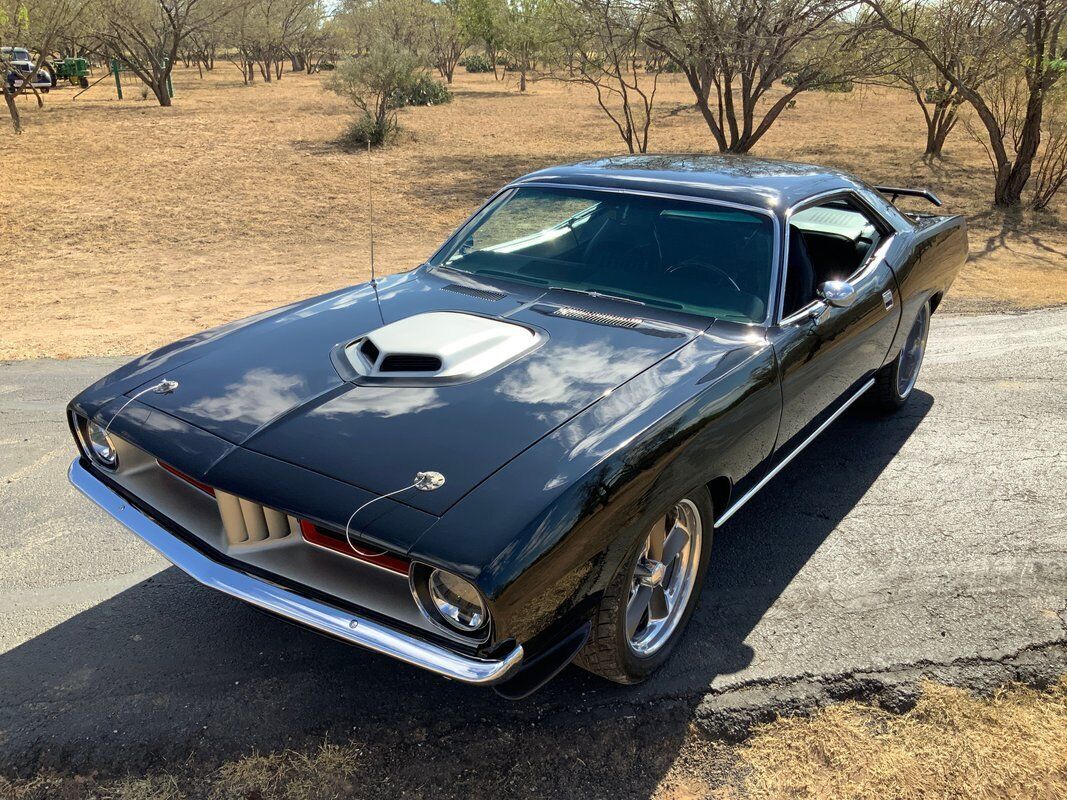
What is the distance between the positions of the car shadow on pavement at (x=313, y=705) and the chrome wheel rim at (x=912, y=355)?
2175mm

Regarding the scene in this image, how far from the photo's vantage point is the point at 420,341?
2.90 m

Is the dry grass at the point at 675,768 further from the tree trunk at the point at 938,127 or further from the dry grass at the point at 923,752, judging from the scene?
the tree trunk at the point at 938,127

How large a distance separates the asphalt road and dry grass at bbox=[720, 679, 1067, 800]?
126 mm

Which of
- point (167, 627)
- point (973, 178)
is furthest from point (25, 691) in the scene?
point (973, 178)

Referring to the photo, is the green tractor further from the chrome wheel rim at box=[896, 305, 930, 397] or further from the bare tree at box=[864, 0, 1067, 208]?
the chrome wheel rim at box=[896, 305, 930, 397]

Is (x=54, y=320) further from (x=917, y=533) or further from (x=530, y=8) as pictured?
(x=530, y=8)

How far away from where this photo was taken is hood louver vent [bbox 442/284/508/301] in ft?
11.4

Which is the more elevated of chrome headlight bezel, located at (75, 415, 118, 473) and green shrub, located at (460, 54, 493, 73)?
green shrub, located at (460, 54, 493, 73)

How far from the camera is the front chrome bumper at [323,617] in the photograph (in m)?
2.05

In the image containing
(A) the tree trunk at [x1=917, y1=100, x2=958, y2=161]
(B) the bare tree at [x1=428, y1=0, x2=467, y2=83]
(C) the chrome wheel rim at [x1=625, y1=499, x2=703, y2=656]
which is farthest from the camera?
(B) the bare tree at [x1=428, y1=0, x2=467, y2=83]

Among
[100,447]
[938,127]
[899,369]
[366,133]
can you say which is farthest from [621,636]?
[938,127]

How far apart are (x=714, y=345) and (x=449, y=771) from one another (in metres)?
1.66

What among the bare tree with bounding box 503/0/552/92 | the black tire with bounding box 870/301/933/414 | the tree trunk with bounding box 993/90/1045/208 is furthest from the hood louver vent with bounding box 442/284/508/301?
the bare tree with bounding box 503/0/552/92

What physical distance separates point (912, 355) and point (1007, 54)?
10087 millimetres
